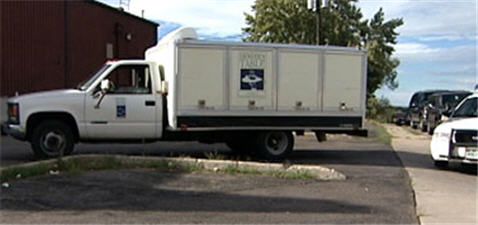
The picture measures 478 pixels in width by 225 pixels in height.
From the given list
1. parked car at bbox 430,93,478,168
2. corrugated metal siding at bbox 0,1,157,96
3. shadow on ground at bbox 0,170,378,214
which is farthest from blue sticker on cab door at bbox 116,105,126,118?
corrugated metal siding at bbox 0,1,157,96

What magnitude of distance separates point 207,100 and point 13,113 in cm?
378

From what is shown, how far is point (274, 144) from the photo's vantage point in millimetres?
13742

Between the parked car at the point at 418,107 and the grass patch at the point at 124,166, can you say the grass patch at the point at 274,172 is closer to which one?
the grass patch at the point at 124,166

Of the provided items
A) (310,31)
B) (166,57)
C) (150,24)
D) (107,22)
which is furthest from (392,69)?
(166,57)

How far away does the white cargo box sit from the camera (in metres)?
12.6

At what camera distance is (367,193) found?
9305 millimetres

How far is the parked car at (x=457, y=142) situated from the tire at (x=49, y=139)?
A: 747 cm

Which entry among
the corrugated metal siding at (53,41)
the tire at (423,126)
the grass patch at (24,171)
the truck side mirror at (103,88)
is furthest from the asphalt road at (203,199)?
the tire at (423,126)

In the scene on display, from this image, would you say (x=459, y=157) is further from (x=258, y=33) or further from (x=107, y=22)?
(x=258, y=33)

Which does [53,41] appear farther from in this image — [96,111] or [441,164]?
[441,164]

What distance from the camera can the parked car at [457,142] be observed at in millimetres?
12094

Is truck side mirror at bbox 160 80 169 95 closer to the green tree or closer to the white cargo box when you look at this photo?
the white cargo box

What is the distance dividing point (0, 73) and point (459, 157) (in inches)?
543

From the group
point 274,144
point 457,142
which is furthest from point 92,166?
point 457,142
